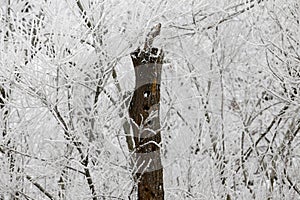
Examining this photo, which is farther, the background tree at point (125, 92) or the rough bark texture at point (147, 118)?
the rough bark texture at point (147, 118)

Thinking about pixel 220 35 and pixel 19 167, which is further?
pixel 220 35

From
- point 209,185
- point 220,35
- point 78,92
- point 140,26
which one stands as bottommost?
point 209,185

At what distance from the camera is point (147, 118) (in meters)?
4.05

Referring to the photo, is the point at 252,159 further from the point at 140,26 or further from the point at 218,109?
the point at 140,26

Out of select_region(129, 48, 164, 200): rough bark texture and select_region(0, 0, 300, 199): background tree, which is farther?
select_region(129, 48, 164, 200): rough bark texture

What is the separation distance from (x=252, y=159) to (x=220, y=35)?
1.59 m

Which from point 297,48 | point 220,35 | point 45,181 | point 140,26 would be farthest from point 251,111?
point 140,26

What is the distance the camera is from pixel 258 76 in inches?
261

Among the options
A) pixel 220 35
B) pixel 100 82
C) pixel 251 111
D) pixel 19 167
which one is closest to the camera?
pixel 100 82

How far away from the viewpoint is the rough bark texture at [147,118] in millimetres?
4102

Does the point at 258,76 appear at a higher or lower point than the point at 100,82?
higher

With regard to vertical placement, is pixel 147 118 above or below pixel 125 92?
below

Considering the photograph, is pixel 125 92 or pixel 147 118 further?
pixel 125 92

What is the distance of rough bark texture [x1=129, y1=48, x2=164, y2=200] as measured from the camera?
410 centimetres
